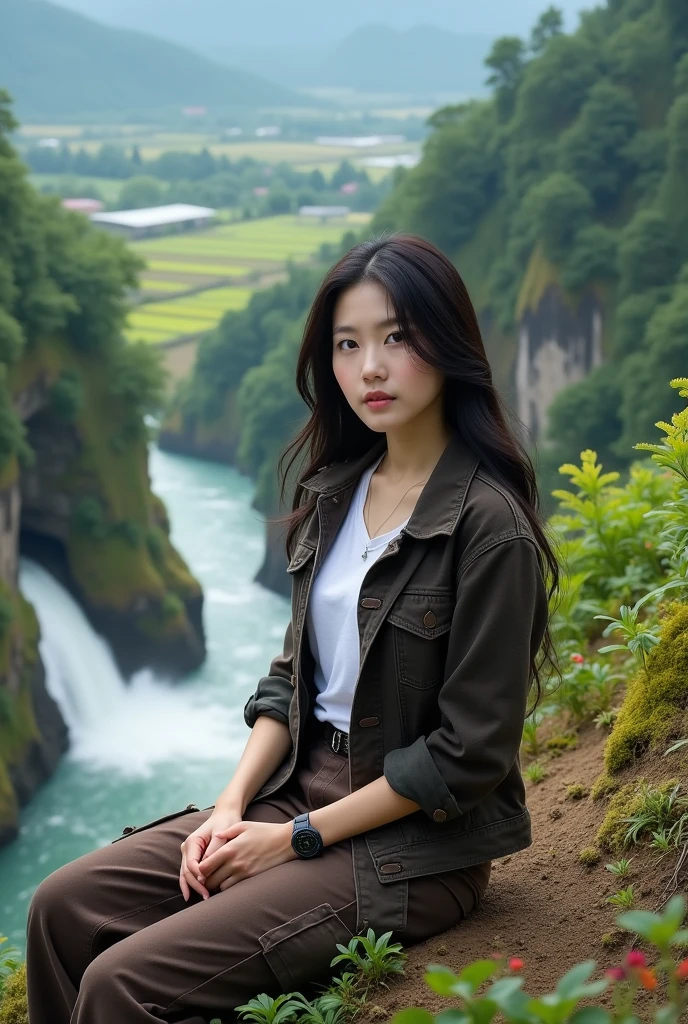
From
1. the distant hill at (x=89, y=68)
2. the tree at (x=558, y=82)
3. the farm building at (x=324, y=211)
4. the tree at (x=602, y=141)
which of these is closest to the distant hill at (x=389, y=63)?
the distant hill at (x=89, y=68)

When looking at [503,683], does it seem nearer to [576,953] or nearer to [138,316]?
[576,953]

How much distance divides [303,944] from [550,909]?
1.83ft

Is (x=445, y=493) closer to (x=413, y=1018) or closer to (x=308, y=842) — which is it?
(x=308, y=842)

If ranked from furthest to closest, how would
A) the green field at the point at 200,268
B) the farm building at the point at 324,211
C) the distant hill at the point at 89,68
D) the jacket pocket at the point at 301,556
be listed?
the farm building at the point at 324,211, the distant hill at the point at 89,68, the green field at the point at 200,268, the jacket pocket at the point at 301,556

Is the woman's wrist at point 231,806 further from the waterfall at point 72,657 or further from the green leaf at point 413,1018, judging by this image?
the waterfall at point 72,657

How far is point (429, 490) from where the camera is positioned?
2.28 meters

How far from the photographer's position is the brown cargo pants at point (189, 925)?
204 cm

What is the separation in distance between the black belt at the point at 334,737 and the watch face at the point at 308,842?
0.66ft

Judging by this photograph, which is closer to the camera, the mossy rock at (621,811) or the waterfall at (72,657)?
the mossy rock at (621,811)

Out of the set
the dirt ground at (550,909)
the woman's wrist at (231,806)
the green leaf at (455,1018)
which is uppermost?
the green leaf at (455,1018)

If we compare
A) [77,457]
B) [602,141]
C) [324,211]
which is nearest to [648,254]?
[602,141]

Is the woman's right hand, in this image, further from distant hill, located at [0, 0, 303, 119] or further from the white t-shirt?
distant hill, located at [0, 0, 303, 119]

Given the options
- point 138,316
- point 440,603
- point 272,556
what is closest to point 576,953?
point 440,603

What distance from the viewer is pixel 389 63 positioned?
111188 mm
